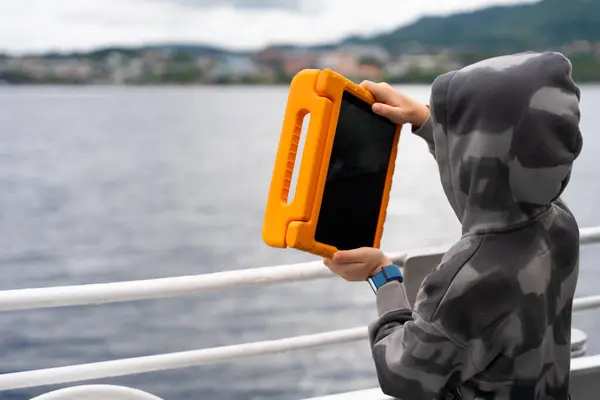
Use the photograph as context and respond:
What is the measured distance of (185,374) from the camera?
42.0 ft

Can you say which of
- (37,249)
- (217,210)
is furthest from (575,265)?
(217,210)

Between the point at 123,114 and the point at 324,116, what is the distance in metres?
87.3

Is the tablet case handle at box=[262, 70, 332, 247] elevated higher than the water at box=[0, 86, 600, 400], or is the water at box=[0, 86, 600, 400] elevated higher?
the tablet case handle at box=[262, 70, 332, 247]

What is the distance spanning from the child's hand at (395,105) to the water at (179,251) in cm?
155

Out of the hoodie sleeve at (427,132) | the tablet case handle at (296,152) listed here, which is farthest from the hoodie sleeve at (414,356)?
the hoodie sleeve at (427,132)

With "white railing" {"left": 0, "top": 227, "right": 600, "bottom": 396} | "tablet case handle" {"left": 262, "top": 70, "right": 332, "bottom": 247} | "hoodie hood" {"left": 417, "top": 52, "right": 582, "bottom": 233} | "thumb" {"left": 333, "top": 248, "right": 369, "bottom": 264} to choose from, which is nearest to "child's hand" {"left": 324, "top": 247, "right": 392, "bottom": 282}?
"thumb" {"left": 333, "top": 248, "right": 369, "bottom": 264}

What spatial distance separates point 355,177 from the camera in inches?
52.3

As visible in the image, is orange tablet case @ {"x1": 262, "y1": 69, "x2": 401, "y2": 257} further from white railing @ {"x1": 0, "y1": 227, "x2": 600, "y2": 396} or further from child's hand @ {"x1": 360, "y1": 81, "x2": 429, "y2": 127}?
white railing @ {"x1": 0, "y1": 227, "x2": 600, "y2": 396}

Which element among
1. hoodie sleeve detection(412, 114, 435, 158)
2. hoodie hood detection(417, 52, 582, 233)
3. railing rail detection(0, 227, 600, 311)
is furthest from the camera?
railing rail detection(0, 227, 600, 311)

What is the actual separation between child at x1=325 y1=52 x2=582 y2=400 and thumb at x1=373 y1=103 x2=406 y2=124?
0.20 m

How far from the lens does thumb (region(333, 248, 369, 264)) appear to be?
1.28 m

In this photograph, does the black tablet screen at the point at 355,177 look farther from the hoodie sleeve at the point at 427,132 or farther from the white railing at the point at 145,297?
the white railing at the point at 145,297

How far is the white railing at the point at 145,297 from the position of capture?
157 cm

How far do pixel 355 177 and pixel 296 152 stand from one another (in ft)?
0.50
